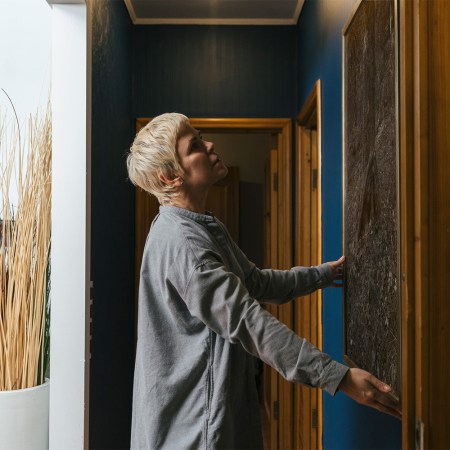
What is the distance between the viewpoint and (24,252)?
2211mm

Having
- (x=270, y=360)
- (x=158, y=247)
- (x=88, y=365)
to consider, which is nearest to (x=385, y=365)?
(x=270, y=360)

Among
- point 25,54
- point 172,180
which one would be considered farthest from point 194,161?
point 25,54

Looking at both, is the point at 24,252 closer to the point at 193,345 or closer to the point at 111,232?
the point at 111,232

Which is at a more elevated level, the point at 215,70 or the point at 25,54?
the point at 215,70

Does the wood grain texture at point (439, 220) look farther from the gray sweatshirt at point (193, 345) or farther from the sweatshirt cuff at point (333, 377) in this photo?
the gray sweatshirt at point (193, 345)

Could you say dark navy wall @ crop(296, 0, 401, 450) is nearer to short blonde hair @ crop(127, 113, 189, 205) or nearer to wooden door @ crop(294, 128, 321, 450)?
wooden door @ crop(294, 128, 321, 450)

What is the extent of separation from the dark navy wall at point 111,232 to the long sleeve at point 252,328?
3.39 ft

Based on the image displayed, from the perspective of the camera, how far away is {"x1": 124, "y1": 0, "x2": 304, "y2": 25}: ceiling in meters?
3.33

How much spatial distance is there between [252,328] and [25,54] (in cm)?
161

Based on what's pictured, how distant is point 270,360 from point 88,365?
1.13 metres

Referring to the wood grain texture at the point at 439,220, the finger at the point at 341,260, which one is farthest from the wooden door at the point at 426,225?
the finger at the point at 341,260

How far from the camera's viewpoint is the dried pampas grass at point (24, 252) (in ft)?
7.21

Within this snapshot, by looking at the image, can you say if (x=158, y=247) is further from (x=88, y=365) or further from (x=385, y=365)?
(x=88, y=365)

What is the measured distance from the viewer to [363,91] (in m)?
1.68
